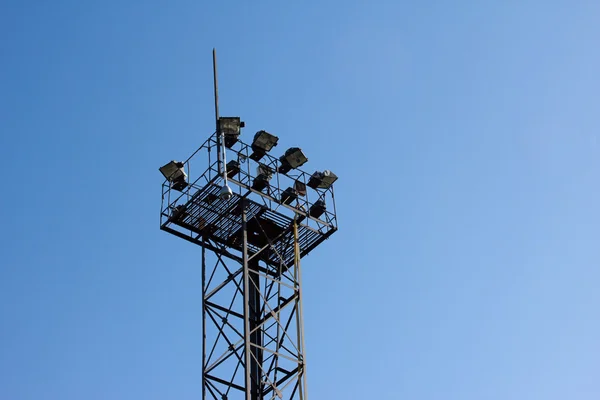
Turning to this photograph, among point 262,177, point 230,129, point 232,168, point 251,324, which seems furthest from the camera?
point 230,129

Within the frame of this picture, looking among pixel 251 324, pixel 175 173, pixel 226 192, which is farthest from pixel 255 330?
pixel 175 173

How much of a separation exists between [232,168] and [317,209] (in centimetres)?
336

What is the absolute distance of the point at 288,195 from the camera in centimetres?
3472

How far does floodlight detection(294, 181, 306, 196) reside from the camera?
116 feet

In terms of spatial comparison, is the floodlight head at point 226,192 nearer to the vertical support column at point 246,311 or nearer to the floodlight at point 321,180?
the vertical support column at point 246,311

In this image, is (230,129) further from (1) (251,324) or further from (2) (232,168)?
(1) (251,324)

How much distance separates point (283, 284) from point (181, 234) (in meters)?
3.76

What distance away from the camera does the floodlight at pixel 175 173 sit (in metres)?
34.8

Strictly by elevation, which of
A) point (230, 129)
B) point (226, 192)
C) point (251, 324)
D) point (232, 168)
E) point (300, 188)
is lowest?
point (251, 324)

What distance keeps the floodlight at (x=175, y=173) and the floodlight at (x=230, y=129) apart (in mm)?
1768

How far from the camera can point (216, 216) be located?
34000 millimetres

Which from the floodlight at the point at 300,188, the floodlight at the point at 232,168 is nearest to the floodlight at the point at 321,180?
the floodlight at the point at 300,188

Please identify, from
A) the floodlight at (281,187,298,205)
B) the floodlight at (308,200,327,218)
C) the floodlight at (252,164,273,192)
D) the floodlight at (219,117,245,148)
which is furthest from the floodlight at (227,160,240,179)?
the floodlight at (308,200,327,218)

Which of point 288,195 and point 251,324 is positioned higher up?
point 288,195
